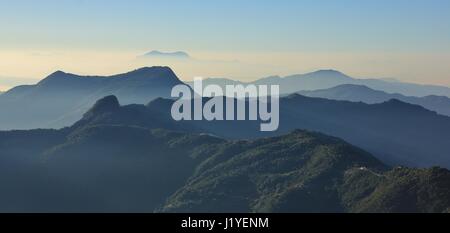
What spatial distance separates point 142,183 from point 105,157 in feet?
78.1

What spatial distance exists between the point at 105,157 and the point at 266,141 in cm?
5583

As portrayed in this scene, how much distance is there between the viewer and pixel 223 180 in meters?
160

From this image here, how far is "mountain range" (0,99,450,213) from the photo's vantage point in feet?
423

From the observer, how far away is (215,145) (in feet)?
647

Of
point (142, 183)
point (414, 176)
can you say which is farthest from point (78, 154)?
point (414, 176)

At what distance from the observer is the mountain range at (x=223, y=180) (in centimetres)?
12905

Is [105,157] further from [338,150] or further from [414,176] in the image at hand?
[414,176]
